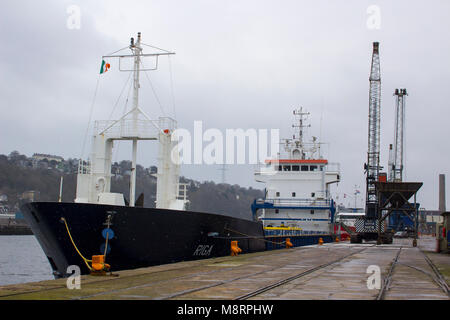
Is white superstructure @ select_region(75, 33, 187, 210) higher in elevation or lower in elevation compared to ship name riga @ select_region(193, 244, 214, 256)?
higher

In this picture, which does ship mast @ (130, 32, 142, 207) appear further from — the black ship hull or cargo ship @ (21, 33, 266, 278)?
the black ship hull

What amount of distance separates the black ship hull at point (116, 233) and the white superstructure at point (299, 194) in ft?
61.0

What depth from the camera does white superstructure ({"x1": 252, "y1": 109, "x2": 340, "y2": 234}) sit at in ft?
112

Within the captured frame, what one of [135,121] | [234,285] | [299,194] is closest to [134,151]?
[135,121]

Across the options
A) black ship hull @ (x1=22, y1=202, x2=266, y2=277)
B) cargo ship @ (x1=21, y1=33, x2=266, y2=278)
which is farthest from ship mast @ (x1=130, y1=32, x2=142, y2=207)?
black ship hull @ (x1=22, y1=202, x2=266, y2=277)

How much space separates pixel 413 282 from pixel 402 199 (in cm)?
2268

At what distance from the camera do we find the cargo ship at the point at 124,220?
11.6m

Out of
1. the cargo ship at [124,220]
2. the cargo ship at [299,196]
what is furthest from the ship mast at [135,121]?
the cargo ship at [299,196]

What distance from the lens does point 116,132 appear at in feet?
50.3
